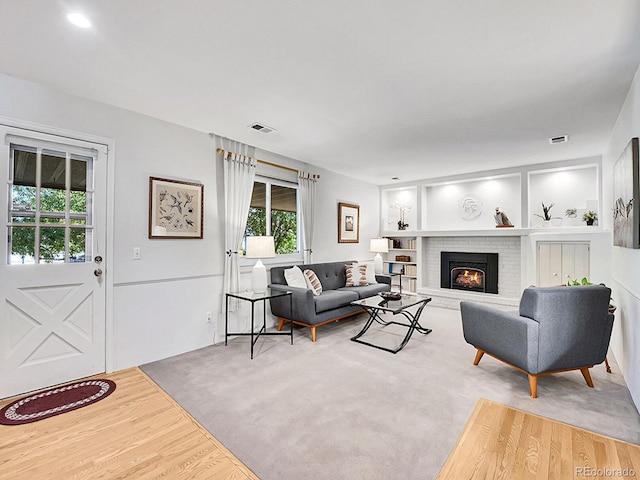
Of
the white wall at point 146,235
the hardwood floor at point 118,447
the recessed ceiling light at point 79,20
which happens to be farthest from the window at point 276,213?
the recessed ceiling light at point 79,20

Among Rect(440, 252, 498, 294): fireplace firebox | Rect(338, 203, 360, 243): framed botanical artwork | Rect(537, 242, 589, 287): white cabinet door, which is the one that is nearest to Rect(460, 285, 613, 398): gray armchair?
Rect(537, 242, 589, 287): white cabinet door

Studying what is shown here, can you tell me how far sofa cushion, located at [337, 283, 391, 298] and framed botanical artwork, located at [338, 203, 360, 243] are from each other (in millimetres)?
1069

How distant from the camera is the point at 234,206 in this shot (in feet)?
13.1

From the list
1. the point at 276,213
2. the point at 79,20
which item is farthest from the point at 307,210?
the point at 79,20

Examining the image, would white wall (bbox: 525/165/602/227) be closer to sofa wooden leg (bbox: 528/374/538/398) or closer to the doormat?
sofa wooden leg (bbox: 528/374/538/398)

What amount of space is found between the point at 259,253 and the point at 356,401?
2.02 meters

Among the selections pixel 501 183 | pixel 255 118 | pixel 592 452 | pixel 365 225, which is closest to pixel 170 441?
pixel 592 452

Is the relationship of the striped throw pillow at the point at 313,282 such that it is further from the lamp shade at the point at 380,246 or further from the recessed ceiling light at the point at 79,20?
the recessed ceiling light at the point at 79,20

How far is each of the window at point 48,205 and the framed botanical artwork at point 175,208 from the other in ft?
1.80

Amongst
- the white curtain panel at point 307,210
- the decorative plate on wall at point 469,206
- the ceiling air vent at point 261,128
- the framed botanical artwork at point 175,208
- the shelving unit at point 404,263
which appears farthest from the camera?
the shelving unit at point 404,263

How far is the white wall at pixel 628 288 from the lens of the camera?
7.84 ft

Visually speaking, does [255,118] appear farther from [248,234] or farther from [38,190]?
[38,190]

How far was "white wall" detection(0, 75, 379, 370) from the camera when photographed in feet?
9.18

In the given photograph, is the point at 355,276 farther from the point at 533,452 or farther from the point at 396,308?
the point at 533,452
